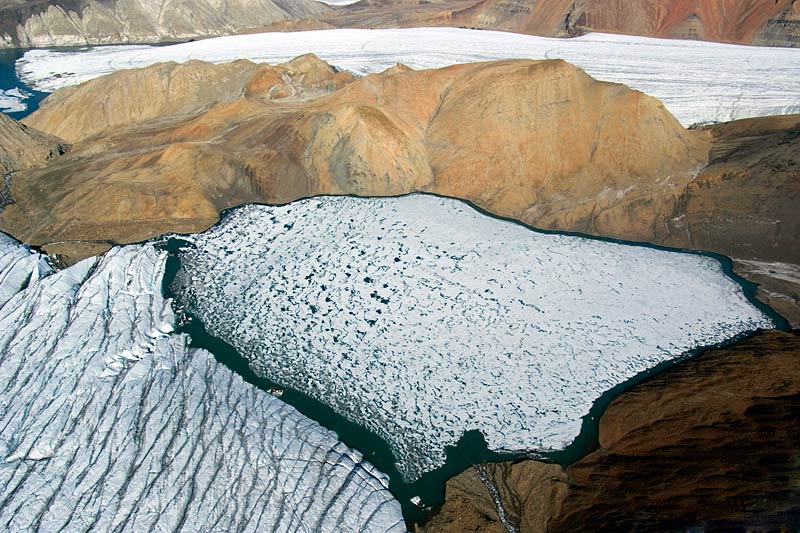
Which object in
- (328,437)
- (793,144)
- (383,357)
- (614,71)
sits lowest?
(328,437)

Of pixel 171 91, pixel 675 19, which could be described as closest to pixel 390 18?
pixel 675 19

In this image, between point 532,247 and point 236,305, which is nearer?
point 236,305

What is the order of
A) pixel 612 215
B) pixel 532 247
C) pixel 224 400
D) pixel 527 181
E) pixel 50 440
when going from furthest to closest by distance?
1. pixel 527 181
2. pixel 612 215
3. pixel 532 247
4. pixel 224 400
5. pixel 50 440

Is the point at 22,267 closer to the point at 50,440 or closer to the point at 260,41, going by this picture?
the point at 50,440

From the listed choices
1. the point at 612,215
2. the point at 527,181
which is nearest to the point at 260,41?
the point at 527,181

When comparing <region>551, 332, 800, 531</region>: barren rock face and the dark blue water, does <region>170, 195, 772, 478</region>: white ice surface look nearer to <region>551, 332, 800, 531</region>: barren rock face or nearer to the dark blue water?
<region>551, 332, 800, 531</region>: barren rock face

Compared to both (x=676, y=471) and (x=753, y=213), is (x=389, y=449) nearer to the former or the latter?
(x=676, y=471)

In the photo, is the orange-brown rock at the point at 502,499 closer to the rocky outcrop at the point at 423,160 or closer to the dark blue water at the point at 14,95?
the rocky outcrop at the point at 423,160

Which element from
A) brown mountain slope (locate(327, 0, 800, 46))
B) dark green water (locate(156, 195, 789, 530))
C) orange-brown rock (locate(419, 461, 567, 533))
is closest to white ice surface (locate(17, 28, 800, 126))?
brown mountain slope (locate(327, 0, 800, 46))
